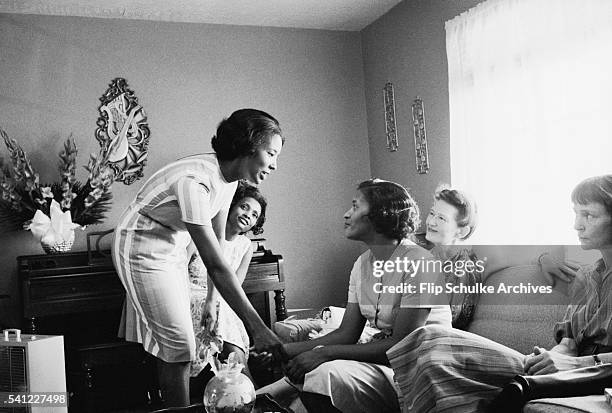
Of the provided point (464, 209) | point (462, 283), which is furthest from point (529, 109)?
point (462, 283)

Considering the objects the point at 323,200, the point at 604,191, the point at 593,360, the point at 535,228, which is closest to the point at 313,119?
the point at 323,200

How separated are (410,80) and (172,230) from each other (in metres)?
2.52

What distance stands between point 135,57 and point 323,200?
5.38ft

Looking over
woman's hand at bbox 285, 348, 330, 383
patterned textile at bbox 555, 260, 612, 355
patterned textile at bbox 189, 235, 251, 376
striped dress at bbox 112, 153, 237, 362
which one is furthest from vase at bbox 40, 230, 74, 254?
patterned textile at bbox 555, 260, 612, 355

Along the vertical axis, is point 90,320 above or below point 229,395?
below

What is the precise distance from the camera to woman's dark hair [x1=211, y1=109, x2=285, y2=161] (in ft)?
7.64

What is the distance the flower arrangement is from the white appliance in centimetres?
141

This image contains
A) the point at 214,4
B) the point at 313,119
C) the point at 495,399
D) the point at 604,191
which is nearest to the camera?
the point at 495,399

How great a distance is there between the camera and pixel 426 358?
1.92 meters

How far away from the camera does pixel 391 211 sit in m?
2.33

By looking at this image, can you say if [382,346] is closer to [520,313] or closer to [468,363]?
[468,363]

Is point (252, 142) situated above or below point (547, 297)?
above

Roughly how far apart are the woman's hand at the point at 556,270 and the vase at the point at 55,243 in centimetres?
262

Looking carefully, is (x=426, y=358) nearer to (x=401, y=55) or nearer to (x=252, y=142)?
(x=252, y=142)
